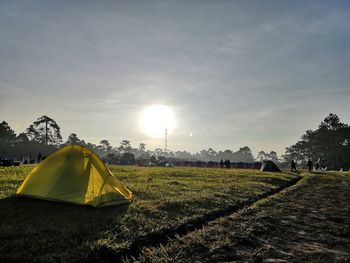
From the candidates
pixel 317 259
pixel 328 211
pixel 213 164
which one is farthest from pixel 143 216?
pixel 213 164

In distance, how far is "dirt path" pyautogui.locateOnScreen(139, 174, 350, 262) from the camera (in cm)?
671

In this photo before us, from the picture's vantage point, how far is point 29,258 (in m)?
5.99

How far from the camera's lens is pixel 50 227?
26.5ft

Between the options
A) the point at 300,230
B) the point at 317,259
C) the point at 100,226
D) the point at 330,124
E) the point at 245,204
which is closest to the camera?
the point at 317,259

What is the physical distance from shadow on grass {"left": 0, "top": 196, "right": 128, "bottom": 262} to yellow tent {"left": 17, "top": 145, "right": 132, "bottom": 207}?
28 cm

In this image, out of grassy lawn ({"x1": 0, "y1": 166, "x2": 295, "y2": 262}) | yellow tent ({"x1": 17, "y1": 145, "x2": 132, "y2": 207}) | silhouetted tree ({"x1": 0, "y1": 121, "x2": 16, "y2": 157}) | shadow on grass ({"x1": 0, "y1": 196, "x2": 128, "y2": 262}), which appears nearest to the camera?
shadow on grass ({"x1": 0, "y1": 196, "x2": 128, "y2": 262})

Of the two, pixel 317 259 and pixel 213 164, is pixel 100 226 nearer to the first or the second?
pixel 317 259

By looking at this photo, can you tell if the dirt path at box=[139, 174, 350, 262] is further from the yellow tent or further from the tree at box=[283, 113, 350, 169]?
the tree at box=[283, 113, 350, 169]

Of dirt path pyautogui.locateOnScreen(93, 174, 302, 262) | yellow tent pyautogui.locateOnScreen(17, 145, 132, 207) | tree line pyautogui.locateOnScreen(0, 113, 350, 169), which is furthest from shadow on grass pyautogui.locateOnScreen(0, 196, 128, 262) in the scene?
tree line pyautogui.locateOnScreen(0, 113, 350, 169)

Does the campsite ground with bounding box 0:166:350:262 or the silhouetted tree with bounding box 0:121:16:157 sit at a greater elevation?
the silhouetted tree with bounding box 0:121:16:157

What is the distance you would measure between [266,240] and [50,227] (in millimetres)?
5496

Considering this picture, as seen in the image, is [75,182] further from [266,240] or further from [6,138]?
[6,138]

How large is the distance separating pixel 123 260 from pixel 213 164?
81211 millimetres

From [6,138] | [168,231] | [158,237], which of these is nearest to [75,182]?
[168,231]
